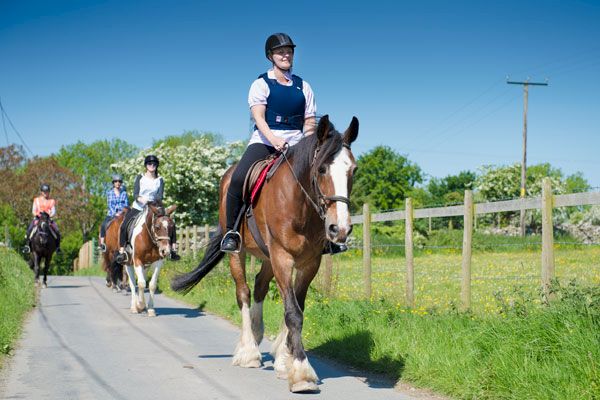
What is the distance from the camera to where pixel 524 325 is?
21.2ft

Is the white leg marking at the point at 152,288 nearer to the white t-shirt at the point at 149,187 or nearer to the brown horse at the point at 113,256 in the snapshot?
the white t-shirt at the point at 149,187

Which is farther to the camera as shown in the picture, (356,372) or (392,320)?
(392,320)

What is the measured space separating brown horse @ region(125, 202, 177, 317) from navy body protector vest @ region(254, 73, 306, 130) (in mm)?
6390

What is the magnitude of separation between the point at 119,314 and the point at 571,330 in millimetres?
9400

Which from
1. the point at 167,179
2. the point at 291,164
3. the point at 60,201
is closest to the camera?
the point at 291,164

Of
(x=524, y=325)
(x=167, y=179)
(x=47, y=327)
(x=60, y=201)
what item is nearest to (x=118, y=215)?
(x=47, y=327)

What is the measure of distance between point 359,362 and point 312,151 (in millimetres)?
2580

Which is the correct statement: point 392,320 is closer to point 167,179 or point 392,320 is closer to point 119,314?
point 119,314

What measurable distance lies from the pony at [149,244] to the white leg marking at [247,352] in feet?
18.6

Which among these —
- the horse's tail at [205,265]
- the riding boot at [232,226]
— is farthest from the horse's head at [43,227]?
the riding boot at [232,226]

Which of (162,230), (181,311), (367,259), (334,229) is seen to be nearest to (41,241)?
(162,230)

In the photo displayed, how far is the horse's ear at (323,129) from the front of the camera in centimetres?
633

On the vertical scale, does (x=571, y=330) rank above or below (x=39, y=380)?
above

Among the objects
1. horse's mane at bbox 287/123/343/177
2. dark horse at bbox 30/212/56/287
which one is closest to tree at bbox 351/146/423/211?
dark horse at bbox 30/212/56/287
